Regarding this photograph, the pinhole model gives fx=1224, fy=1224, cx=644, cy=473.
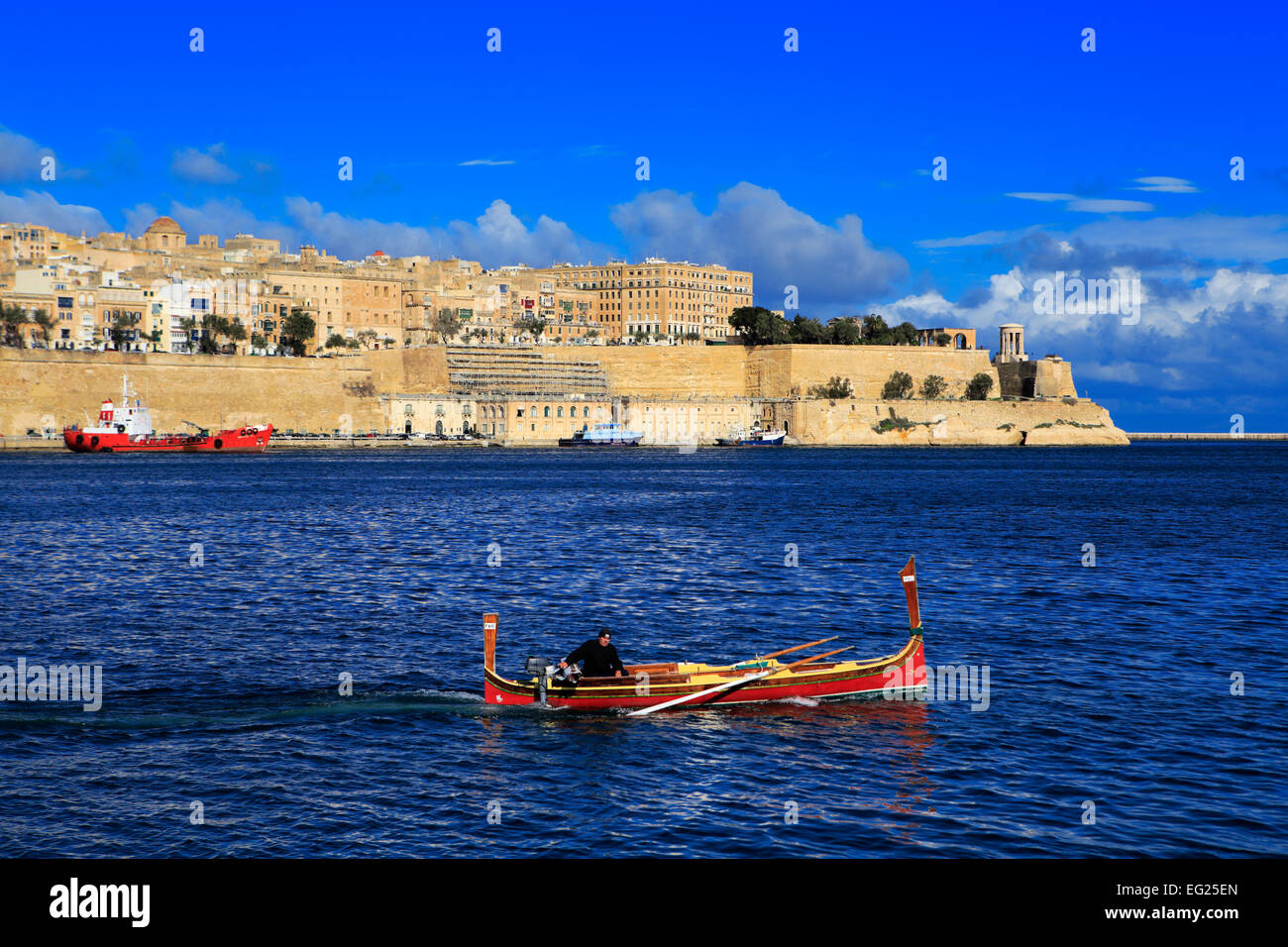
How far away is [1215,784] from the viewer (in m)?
12.7

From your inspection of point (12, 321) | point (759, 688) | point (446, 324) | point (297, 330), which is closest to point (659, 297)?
point (446, 324)

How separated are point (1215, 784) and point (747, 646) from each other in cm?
885

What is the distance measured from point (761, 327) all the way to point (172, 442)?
217ft

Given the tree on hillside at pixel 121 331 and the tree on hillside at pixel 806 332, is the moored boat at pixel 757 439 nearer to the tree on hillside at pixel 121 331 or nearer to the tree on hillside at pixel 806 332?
the tree on hillside at pixel 806 332

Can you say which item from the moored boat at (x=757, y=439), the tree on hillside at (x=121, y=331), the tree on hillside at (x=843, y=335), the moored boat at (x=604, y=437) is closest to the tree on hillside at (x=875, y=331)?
the tree on hillside at (x=843, y=335)

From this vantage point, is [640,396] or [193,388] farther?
[640,396]

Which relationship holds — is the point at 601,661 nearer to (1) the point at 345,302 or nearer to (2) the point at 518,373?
(2) the point at 518,373

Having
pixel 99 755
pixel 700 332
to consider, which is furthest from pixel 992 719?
pixel 700 332

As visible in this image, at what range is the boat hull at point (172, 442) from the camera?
96688 millimetres

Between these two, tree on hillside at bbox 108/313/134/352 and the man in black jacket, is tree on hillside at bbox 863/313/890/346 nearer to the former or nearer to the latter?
tree on hillside at bbox 108/313/134/352

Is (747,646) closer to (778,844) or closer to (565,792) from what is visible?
(565,792)

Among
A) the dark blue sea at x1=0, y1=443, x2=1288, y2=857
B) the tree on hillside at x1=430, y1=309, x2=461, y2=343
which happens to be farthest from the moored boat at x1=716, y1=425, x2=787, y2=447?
the dark blue sea at x1=0, y1=443, x2=1288, y2=857

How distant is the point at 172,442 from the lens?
103 meters

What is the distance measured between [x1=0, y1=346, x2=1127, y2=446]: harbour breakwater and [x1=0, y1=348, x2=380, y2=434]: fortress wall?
15 centimetres
